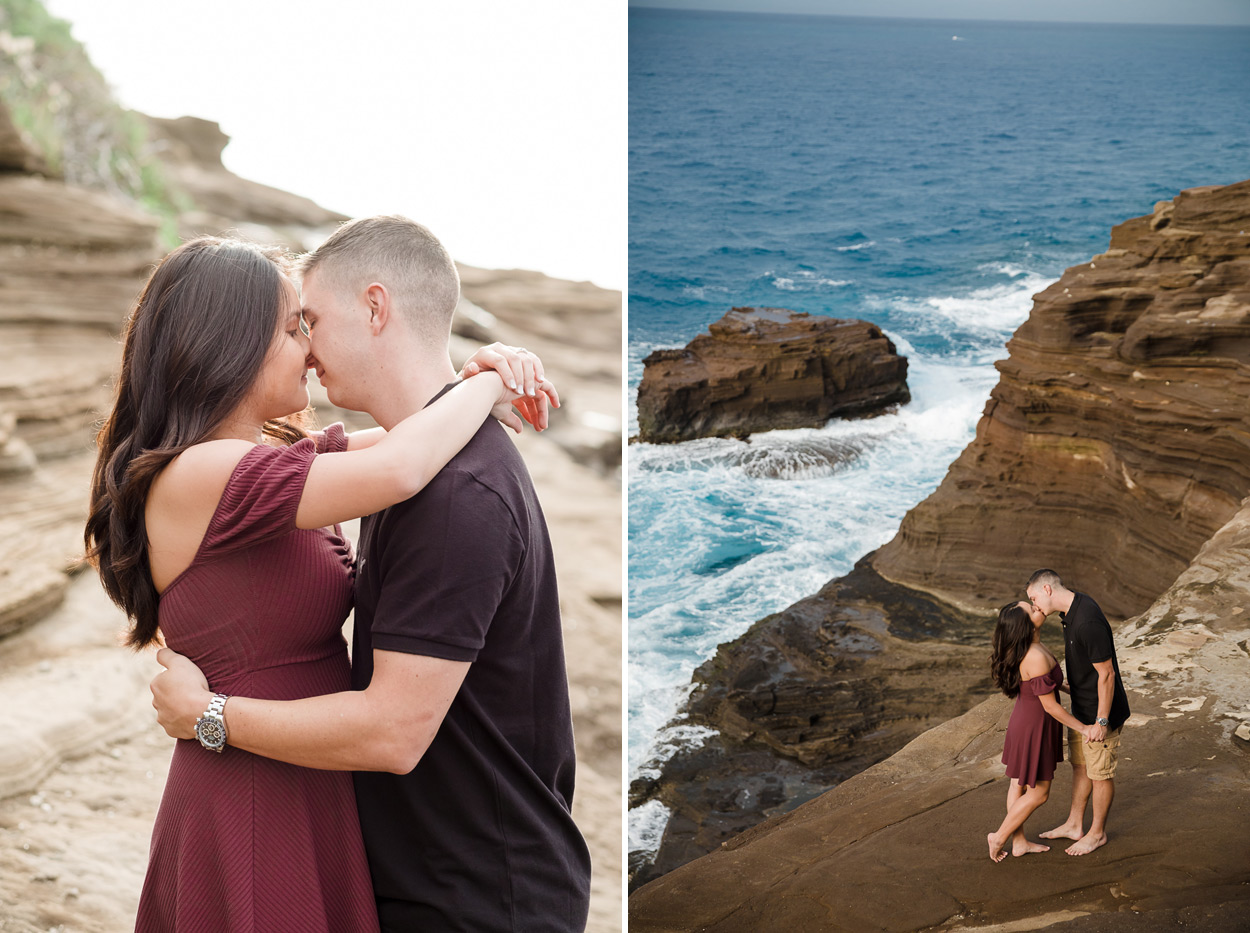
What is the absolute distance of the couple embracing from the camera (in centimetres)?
112

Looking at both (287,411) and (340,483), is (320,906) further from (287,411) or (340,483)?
(287,411)

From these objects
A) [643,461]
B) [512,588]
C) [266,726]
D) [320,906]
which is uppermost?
[512,588]

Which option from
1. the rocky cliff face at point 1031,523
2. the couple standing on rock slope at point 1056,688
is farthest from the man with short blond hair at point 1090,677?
the rocky cliff face at point 1031,523

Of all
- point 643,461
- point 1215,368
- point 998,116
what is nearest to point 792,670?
point 643,461

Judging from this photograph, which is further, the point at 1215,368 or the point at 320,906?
the point at 1215,368

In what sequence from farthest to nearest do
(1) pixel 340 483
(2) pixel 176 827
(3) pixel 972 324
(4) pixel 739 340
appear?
(4) pixel 739 340 < (3) pixel 972 324 < (2) pixel 176 827 < (1) pixel 340 483

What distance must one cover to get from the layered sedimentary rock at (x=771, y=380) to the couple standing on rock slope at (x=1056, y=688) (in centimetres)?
665

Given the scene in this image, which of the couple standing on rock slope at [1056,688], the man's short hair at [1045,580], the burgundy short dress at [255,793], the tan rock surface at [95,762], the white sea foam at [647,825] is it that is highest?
the burgundy short dress at [255,793]

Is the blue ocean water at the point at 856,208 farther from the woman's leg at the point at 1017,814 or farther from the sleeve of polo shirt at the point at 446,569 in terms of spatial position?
the sleeve of polo shirt at the point at 446,569

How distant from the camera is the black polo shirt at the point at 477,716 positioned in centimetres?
112

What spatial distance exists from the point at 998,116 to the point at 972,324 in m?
2.20

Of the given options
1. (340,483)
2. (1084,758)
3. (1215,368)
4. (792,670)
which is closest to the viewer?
(340,483)

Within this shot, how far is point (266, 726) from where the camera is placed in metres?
1.14

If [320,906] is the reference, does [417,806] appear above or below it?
above
